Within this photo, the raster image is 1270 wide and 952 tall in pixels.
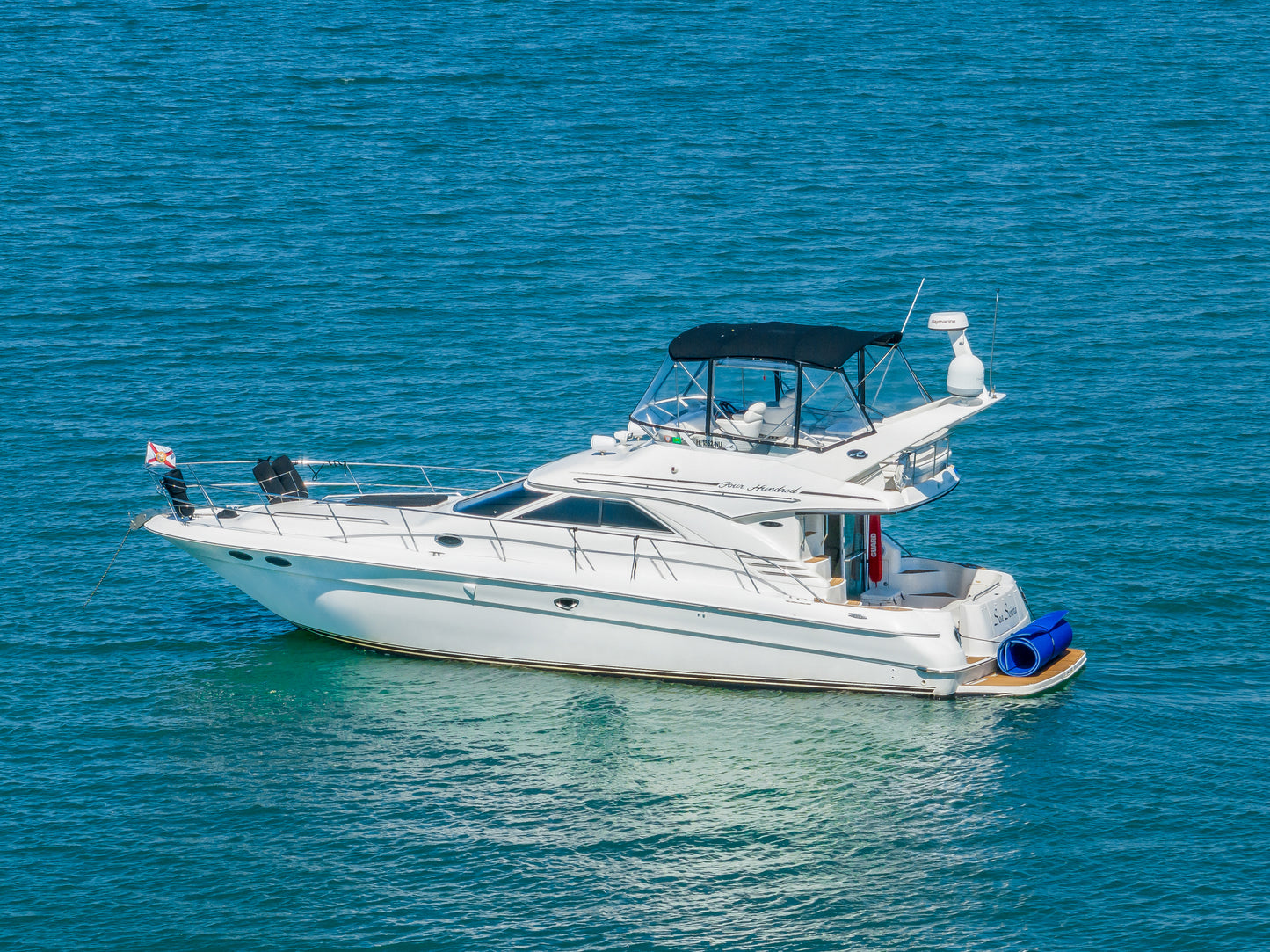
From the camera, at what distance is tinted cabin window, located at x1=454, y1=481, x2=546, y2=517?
67.9ft

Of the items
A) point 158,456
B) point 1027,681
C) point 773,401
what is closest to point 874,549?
point 773,401

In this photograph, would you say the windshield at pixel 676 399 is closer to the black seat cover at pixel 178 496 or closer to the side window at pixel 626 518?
the side window at pixel 626 518

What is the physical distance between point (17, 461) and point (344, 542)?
9.83 m

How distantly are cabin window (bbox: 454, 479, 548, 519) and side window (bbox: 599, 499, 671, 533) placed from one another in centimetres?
94

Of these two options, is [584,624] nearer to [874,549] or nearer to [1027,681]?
[874,549]

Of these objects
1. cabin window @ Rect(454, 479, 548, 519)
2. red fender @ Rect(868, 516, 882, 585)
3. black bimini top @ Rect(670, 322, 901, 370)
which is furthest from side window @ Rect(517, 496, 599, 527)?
red fender @ Rect(868, 516, 882, 585)

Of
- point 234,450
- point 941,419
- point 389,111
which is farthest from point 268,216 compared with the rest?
point 941,419

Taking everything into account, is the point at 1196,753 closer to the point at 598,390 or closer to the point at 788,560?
the point at 788,560

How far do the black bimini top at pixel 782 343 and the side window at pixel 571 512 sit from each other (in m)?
2.38

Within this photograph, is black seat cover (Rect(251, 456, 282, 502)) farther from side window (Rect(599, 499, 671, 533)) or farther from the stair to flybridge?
the stair to flybridge

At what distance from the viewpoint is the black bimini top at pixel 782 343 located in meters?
20.1

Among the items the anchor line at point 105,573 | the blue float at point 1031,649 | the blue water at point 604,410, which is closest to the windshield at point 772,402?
the blue float at point 1031,649

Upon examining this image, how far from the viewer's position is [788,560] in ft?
64.7

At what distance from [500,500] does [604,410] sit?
8527mm
